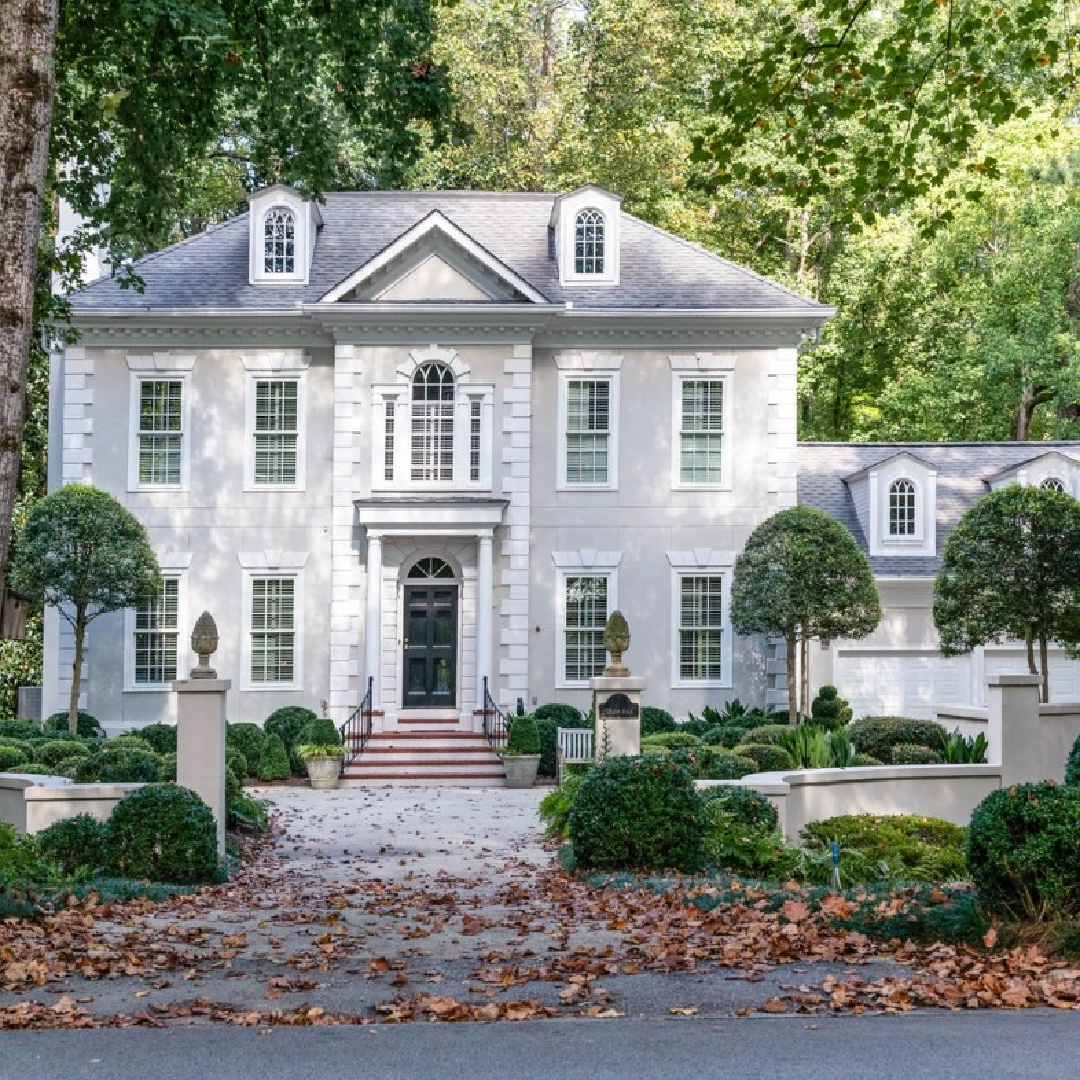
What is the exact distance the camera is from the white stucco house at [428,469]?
25344 millimetres

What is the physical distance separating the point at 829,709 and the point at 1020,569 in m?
4.88

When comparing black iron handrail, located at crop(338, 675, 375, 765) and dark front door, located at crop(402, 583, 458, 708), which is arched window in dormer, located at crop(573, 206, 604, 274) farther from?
black iron handrail, located at crop(338, 675, 375, 765)

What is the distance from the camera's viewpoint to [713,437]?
85.9 ft

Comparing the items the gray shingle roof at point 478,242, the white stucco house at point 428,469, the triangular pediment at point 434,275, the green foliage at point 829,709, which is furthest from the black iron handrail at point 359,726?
the green foliage at point 829,709

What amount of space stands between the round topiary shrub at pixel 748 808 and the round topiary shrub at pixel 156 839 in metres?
4.36

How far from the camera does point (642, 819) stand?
1225 cm

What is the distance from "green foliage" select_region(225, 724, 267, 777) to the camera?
23.1 meters

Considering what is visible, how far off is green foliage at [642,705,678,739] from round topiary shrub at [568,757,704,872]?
11.7m

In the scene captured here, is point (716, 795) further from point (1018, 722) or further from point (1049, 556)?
point (1049, 556)

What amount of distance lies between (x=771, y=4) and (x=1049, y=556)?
61.8 ft

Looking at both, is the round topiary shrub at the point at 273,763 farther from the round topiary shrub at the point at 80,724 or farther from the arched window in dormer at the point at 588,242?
the arched window in dormer at the point at 588,242

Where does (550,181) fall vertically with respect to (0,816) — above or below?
above

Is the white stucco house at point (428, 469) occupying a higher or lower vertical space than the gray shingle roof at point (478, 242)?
lower

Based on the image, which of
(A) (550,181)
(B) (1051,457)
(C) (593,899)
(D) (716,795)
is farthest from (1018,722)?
(A) (550,181)
